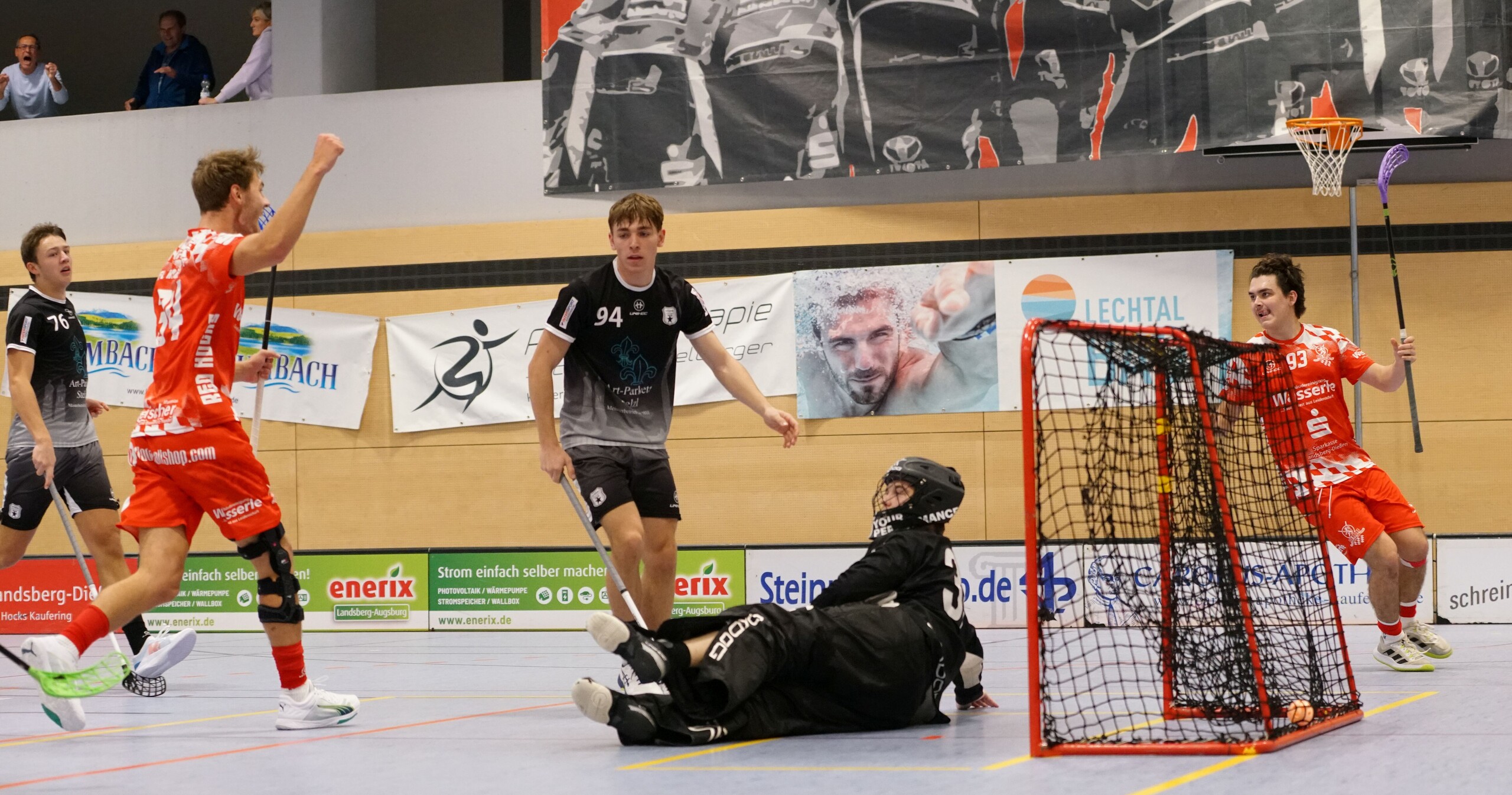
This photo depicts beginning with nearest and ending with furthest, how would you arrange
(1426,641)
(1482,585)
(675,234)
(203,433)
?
(203,433) → (1426,641) → (1482,585) → (675,234)

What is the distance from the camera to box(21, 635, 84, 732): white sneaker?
14.0 feet

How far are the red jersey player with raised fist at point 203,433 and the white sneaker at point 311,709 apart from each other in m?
0.22

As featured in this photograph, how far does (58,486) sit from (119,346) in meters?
5.65

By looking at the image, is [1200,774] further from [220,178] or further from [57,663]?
[220,178]

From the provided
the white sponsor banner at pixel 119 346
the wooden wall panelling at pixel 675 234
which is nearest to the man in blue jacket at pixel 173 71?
the white sponsor banner at pixel 119 346

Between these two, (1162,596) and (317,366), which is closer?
(1162,596)

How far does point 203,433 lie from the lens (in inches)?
185

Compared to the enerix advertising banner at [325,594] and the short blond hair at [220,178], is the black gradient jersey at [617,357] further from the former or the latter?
the enerix advertising banner at [325,594]

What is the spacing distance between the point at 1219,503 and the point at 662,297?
91.3 inches

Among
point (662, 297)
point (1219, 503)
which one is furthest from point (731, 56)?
point (1219, 503)

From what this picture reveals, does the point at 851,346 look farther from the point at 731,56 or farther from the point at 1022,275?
the point at 731,56

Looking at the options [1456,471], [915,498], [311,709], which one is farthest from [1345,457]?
[311,709]

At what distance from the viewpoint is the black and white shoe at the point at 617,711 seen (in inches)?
162

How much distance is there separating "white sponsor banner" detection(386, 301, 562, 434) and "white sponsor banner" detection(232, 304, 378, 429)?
0.94ft
